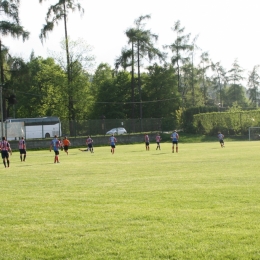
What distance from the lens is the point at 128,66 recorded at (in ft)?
217

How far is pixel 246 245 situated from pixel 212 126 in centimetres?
5562

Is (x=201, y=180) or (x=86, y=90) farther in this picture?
(x=86, y=90)

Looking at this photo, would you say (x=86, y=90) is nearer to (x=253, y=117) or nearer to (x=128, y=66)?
(x=128, y=66)

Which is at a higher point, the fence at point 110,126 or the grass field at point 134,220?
the fence at point 110,126

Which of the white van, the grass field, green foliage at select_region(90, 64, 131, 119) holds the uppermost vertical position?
green foliage at select_region(90, 64, 131, 119)

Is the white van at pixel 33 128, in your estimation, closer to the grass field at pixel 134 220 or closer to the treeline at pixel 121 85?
the treeline at pixel 121 85

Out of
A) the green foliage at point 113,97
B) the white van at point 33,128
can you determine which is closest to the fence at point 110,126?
the white van at point 33,128

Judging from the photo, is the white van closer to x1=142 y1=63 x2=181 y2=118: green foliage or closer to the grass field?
x1=142 y1=63 x2=181 y2=118: green foliage

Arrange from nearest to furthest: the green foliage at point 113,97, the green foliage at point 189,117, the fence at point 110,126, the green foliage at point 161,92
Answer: the fence at point 110,126 < the green foliage at point 189,117 < the green foliage at point 161,92 < the green foliage at point 113,97

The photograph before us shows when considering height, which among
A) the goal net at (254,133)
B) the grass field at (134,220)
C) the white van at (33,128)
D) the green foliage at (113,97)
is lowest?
the grass field at (134,220)

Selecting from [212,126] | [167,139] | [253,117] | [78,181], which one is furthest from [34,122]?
[78,181]

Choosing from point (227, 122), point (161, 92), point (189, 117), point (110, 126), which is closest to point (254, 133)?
point (227, 122)

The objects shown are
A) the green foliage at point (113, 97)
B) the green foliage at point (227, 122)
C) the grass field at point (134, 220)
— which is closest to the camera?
the grass field at point (134, 220)

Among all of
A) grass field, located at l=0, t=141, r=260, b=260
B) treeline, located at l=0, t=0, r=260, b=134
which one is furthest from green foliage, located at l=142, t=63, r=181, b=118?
grass field, located at l=0, t=141, r=260, b=260
